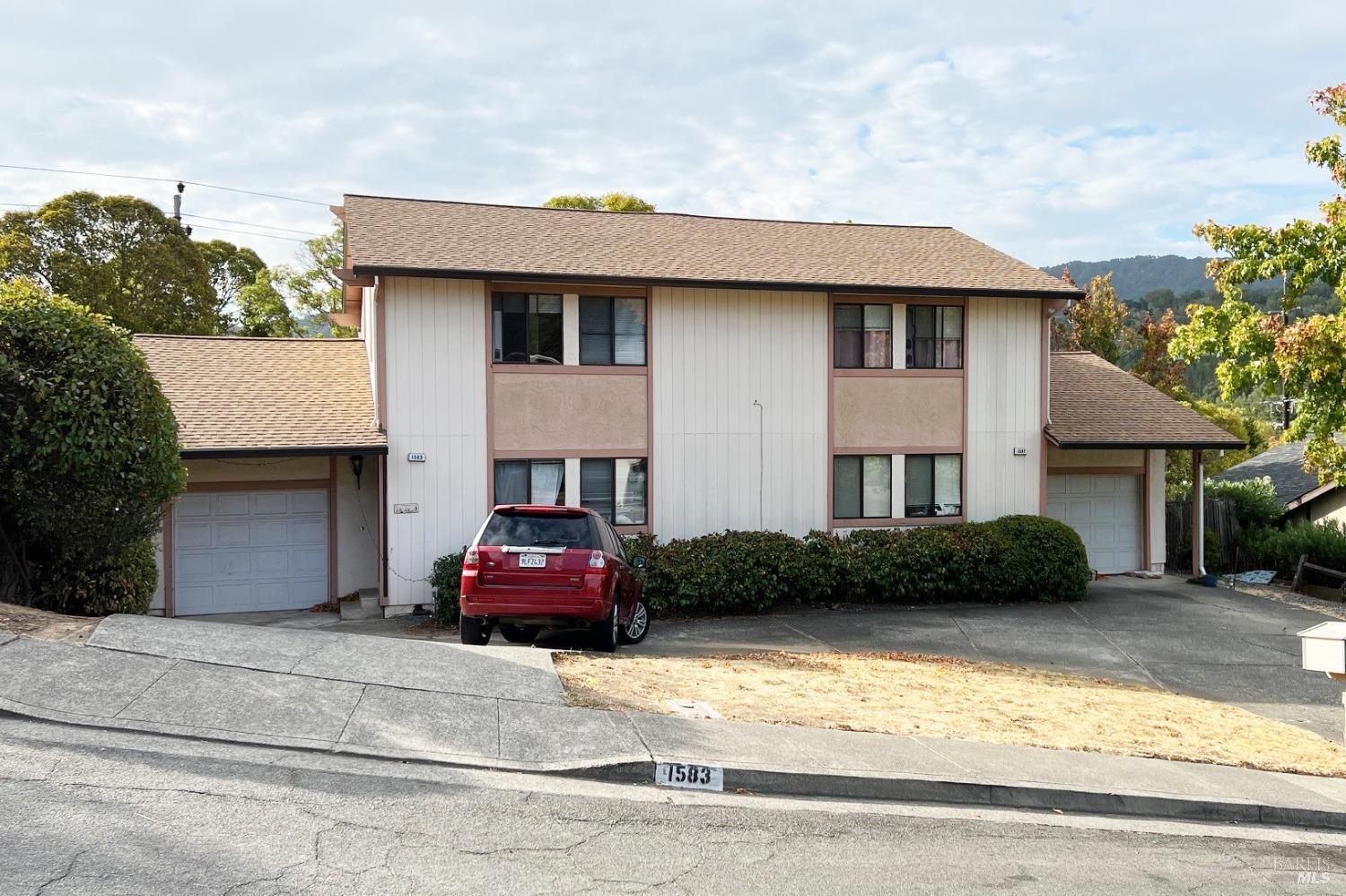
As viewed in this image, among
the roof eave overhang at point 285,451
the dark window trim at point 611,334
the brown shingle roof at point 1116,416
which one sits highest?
the dark window trim at point 611,334

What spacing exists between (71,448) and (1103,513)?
1811 centimetres

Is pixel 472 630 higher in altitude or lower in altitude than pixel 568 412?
lower

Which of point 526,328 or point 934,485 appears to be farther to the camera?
point 934,485

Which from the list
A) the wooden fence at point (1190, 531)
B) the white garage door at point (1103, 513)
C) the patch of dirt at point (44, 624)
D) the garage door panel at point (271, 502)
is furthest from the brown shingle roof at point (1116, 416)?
the patch of dirt at point (44, 624)

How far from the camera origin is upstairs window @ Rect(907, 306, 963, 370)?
18.9m

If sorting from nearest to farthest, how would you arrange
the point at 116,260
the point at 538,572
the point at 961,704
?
the point at 961,704 → the point at 538,572 → the point at 116,260

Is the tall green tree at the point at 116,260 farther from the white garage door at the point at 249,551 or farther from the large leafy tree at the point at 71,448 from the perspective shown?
the large leafy tree at the point at 71,448

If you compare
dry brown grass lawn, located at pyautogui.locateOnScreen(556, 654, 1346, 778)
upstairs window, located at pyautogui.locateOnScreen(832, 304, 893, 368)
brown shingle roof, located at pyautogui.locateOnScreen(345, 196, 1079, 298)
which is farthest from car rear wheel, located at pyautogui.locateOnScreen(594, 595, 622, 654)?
upstairs window, located at pyautogui.locateOnScreen(832, 304, 893, 368)

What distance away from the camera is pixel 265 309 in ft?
123

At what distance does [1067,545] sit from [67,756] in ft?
50.7

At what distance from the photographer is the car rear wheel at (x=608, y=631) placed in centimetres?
1209

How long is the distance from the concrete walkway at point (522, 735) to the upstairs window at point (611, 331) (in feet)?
28.4

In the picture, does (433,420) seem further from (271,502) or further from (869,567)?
(869,567)

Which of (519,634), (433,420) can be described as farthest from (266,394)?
(519,634)
